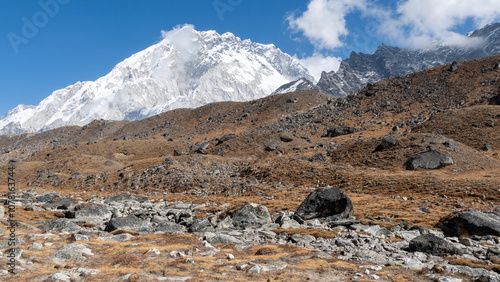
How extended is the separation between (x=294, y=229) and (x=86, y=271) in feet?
37.1

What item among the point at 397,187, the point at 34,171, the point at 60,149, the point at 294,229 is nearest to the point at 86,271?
the point at 294,229

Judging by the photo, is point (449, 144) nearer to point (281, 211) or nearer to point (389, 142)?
point (389, 142)

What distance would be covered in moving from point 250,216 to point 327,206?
5852 millimetres

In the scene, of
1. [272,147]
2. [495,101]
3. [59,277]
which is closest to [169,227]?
[59,277]

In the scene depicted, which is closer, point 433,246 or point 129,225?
point 433,246

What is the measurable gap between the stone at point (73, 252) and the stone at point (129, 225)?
4792 millimetres

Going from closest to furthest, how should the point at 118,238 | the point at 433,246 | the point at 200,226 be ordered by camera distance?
the point at 433,246 → the point at 118,238 → the point at 200,226

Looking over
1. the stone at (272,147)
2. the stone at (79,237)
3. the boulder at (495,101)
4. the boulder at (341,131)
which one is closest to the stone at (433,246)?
the stone at (79,237)

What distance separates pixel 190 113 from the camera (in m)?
127

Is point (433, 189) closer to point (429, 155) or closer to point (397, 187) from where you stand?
point (397, 187)

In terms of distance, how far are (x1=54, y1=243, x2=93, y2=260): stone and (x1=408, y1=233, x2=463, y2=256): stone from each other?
15.9 metres

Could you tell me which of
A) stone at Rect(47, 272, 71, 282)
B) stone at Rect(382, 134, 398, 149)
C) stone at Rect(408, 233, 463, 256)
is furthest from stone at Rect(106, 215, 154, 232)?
stone at Rect(382, 134, 398, 149)

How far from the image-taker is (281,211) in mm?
24078

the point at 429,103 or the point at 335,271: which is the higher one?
the point at 429,103
